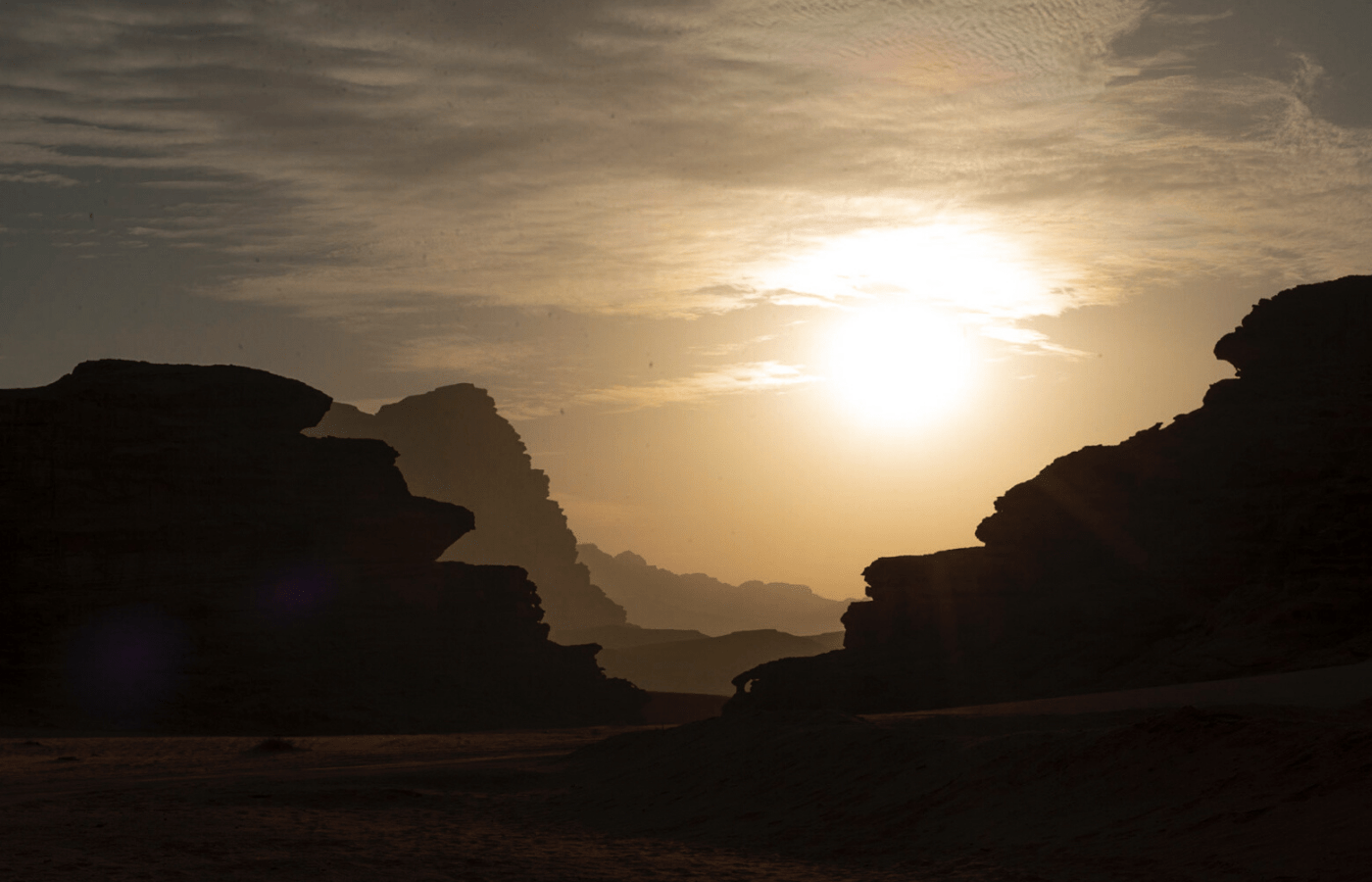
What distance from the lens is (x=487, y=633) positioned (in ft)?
174

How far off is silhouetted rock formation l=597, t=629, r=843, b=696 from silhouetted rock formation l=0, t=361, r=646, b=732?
52.6 meters

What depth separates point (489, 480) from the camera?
170125 mm

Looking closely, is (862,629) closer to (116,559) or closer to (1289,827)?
(116,559)

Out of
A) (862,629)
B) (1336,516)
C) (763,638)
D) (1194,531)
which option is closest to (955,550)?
(862,629)

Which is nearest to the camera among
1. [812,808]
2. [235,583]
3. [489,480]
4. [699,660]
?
[812,808]

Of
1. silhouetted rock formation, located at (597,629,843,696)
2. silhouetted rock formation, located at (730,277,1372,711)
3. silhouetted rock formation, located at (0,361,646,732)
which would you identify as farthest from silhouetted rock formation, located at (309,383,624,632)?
silhouetted rock formation, located at (730,277,1372,711)

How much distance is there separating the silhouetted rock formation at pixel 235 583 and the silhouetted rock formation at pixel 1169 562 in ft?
41.7

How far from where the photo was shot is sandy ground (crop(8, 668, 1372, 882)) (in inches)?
497

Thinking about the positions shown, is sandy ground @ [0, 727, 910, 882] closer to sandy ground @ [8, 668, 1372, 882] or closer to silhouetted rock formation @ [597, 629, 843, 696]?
sandy ground @ [8, 668, 1372, 882]

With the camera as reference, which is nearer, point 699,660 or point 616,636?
point 699,660

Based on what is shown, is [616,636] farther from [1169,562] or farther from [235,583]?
[1169,562]

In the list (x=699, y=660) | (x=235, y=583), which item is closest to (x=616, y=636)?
(x=699, y=660)

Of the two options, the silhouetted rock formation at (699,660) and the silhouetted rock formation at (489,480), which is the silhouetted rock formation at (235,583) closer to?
the silhouetted rock formation at (699,660)

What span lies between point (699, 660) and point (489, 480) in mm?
55384
